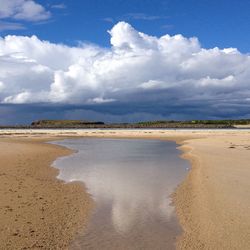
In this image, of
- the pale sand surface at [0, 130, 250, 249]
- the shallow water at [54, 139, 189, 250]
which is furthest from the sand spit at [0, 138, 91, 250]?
the shallow water at [54, 139, 189, 250]

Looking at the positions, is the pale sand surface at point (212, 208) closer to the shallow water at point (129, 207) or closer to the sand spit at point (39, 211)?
the sand spit at point (39, 211)

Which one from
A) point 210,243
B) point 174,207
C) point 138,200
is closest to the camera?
point 210,243

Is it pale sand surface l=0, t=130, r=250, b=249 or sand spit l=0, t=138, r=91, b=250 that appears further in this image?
pale sand surface l=0, t=130, r=250, b=249

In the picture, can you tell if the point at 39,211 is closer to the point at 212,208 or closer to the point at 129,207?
the point at 129,207

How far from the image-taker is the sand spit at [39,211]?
10305mm

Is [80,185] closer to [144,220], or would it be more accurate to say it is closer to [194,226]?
→ [144,220]

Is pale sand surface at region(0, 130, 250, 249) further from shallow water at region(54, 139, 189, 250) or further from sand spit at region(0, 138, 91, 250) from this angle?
shallow water at region(54, 139, 189, 250)

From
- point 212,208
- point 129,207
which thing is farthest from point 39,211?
point 212,208

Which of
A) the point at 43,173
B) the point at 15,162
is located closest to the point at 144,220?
the point at 43,173

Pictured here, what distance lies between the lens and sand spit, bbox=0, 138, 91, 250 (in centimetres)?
1030

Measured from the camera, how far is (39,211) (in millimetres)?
13031

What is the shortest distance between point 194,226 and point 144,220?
169cm

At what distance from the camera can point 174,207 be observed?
14.4 metres

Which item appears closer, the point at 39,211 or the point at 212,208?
the point at 39,211
